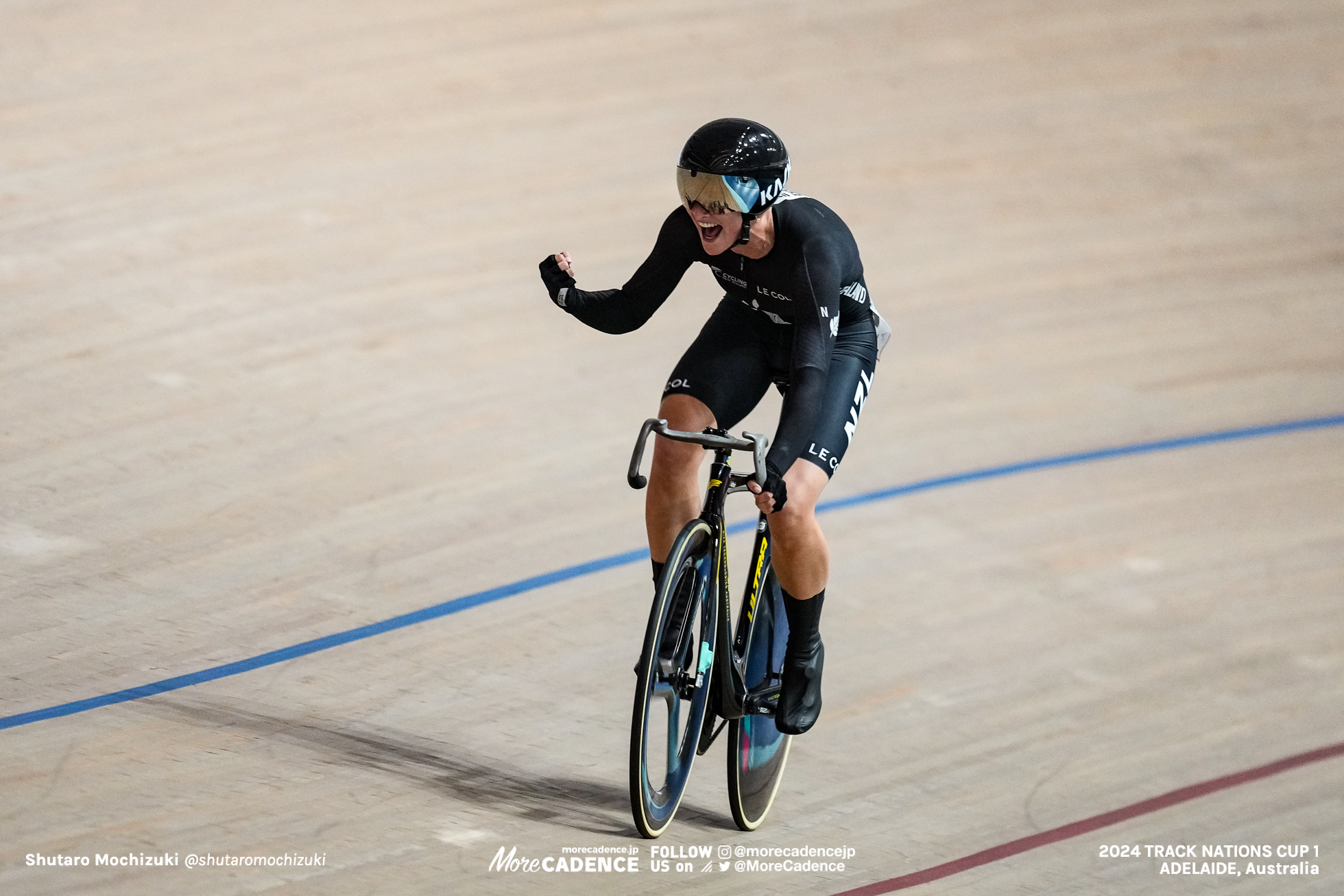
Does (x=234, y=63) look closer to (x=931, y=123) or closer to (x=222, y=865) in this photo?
(x=931, y=123)

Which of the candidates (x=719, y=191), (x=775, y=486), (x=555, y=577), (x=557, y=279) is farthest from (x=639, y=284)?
(x=555, y=577)

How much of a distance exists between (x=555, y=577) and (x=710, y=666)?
123cm

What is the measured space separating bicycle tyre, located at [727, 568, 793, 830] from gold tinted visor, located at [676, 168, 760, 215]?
29.7 inches

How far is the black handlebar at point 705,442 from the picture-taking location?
105 inches

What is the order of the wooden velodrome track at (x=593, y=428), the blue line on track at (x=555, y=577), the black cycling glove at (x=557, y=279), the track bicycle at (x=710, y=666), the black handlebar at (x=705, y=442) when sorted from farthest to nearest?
the blue line on track at (x=555, y=577) → the wooden velodrome track at (x=593, y=428) → the black cycling glove at (x=557, y=279) → the track bicycle at (x=710, y=666) → the black handlebar at (x=705, y=442)

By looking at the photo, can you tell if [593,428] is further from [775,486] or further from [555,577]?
[775,486]

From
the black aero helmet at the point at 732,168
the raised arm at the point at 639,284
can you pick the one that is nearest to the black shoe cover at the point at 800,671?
the raised arm at the point at 639,284

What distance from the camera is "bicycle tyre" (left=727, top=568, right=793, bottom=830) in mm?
3100

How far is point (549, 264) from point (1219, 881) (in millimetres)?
1818

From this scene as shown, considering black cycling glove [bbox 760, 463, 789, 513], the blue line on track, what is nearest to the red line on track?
black cycling glove [bbox 760, 463, 789, 513]

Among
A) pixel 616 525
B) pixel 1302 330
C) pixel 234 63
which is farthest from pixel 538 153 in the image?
pixel 1302 330

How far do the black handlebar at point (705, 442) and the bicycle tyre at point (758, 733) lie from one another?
47cm

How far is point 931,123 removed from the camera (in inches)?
276

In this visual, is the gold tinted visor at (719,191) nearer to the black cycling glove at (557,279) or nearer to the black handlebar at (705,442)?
the black cycling glove at (557,279)
